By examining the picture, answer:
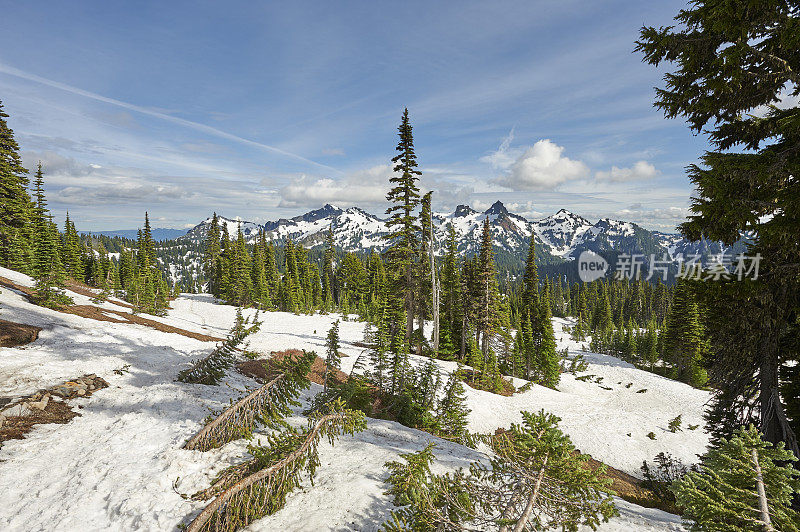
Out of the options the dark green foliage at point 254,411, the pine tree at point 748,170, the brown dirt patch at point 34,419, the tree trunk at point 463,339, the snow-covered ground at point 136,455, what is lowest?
the tree trunk at point 463,339

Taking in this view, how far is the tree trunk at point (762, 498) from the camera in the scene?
11.0 ft

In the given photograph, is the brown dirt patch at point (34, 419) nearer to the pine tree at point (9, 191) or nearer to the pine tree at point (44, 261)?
the pine tree at point (44, 261)

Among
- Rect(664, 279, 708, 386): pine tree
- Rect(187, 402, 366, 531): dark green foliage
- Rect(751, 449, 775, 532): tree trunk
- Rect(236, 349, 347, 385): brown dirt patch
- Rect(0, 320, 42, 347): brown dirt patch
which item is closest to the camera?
Rect(751, 449, 775, 532): tree trunk

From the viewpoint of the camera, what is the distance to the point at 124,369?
10.4 m

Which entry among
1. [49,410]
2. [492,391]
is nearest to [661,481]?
[492,391]

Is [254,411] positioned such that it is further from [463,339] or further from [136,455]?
[463,339]

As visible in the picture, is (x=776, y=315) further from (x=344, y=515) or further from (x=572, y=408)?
(x=572, y=408)

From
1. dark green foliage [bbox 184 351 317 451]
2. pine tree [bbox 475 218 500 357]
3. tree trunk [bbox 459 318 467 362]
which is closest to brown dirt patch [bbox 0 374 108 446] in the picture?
dark green foliage [bbox 184 351 317 451]

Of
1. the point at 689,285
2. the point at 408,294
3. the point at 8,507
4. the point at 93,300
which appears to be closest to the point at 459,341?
the point at 408,294

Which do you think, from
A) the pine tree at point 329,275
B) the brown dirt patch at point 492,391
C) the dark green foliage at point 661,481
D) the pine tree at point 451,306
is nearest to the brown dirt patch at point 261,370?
the brown dirt patch at point 492,391

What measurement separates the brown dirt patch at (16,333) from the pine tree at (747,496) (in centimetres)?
1862

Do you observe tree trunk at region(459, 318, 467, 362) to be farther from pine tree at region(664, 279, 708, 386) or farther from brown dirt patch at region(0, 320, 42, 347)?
brown dirt patch at region(0, 320, 42, 347)

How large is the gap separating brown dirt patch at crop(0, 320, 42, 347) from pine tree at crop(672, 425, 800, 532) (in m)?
18.6

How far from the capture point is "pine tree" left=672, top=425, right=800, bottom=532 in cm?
348
